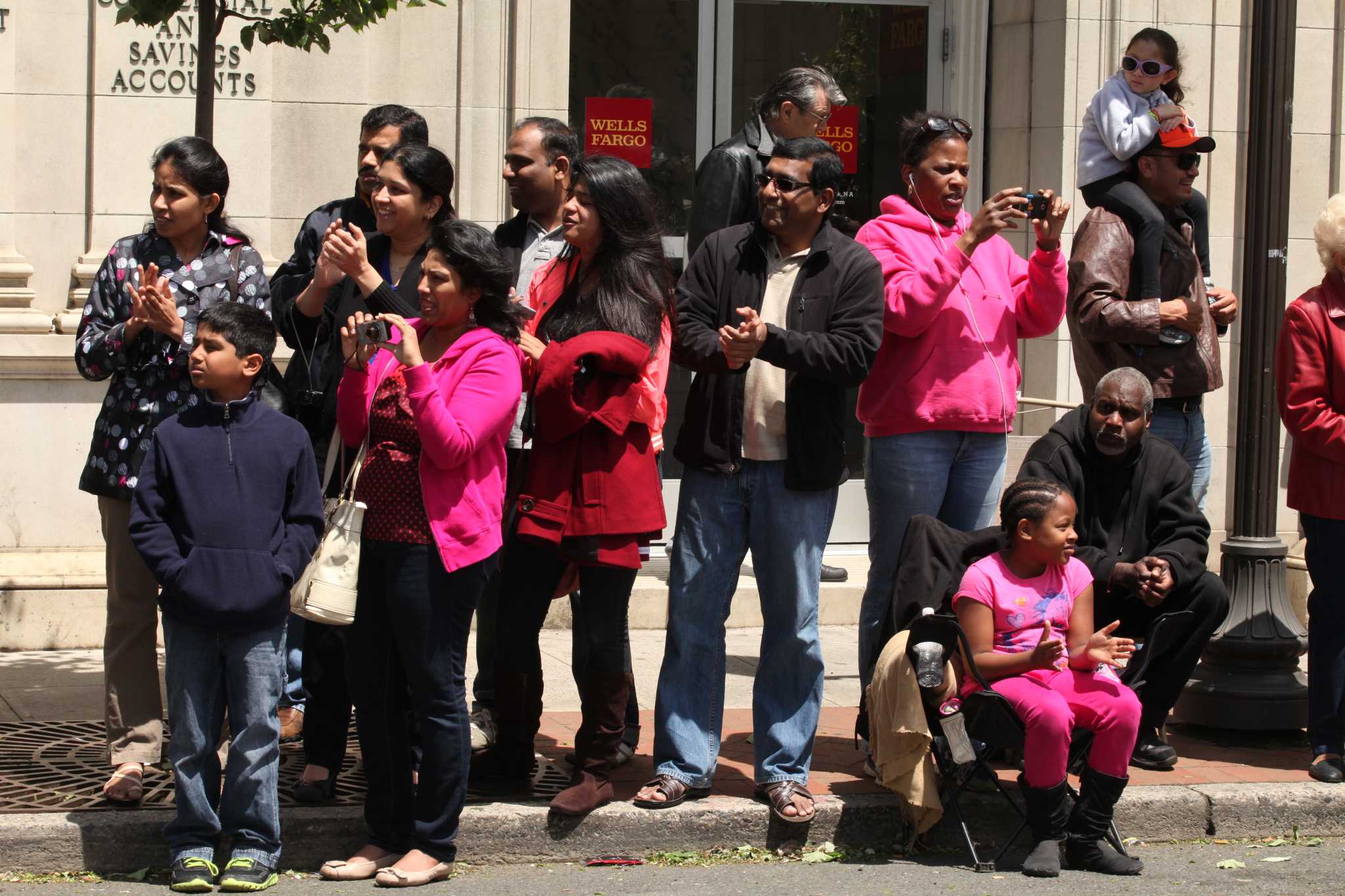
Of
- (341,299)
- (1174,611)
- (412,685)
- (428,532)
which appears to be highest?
(341,299)

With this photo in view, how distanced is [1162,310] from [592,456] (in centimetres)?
240

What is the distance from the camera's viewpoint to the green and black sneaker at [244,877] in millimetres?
4961

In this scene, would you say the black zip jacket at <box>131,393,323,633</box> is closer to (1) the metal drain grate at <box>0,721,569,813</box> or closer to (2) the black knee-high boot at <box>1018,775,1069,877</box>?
(1) the metal drain grate at <box>0,721,569,813</box>

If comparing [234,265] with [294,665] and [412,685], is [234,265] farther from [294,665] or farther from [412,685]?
[412,685]

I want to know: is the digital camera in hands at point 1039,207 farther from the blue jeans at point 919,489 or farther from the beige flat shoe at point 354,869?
the beige flat shoe at point 354,869

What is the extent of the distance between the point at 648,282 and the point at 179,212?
1.51m

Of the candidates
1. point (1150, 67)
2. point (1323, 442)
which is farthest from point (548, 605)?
point (1150, 67)

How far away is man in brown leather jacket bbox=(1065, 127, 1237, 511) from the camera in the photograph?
6562mm

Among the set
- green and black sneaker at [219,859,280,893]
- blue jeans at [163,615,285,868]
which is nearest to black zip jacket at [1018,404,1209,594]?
blue jeans at [163,615,285,868]

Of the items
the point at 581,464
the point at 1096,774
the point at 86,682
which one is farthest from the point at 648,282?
the point at 86,682

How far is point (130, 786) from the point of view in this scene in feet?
17.6

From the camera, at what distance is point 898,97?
9.93 meters

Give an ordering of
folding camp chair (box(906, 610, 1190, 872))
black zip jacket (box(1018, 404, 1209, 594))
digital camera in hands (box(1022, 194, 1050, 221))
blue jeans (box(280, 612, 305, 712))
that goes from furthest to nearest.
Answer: blue jeans (box(280, 612, 305, 712)), black zip jacket (box(1018, 404, 1209, 594)), digital camera in hands (box(1022, 194, 1050, 221)), folding camp chair (box(906, 610, 1190, 872))

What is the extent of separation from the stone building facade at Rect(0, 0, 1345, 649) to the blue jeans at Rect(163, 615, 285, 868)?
9.97 ft
